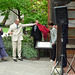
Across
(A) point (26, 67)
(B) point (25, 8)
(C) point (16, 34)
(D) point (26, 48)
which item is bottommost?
(A) point (26, 67)

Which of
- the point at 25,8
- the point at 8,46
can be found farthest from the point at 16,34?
the point at 25,8

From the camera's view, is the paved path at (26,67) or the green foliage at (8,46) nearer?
the paved path at (26,67)

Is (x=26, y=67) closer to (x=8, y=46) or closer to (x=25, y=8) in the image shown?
(x=8, y=46)

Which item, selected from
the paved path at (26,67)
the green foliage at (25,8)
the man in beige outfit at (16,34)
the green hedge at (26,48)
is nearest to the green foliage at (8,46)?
the green hedge at (26,48)

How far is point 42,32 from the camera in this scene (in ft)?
38.9

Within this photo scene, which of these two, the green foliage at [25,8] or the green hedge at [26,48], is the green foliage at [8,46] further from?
the green foliage at [25,8]

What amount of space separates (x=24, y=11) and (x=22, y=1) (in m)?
0.61

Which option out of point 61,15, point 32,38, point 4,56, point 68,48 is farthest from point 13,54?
point 61,15

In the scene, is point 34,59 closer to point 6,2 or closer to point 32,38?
point 32,38

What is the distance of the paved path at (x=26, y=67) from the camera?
8.98 metres

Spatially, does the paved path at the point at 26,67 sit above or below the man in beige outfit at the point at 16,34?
below

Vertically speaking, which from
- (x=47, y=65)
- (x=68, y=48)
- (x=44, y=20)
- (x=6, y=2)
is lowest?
(x=47, y=65)

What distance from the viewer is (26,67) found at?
982 centimetres

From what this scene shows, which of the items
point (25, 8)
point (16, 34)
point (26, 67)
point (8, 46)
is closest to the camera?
point (26, 67)
